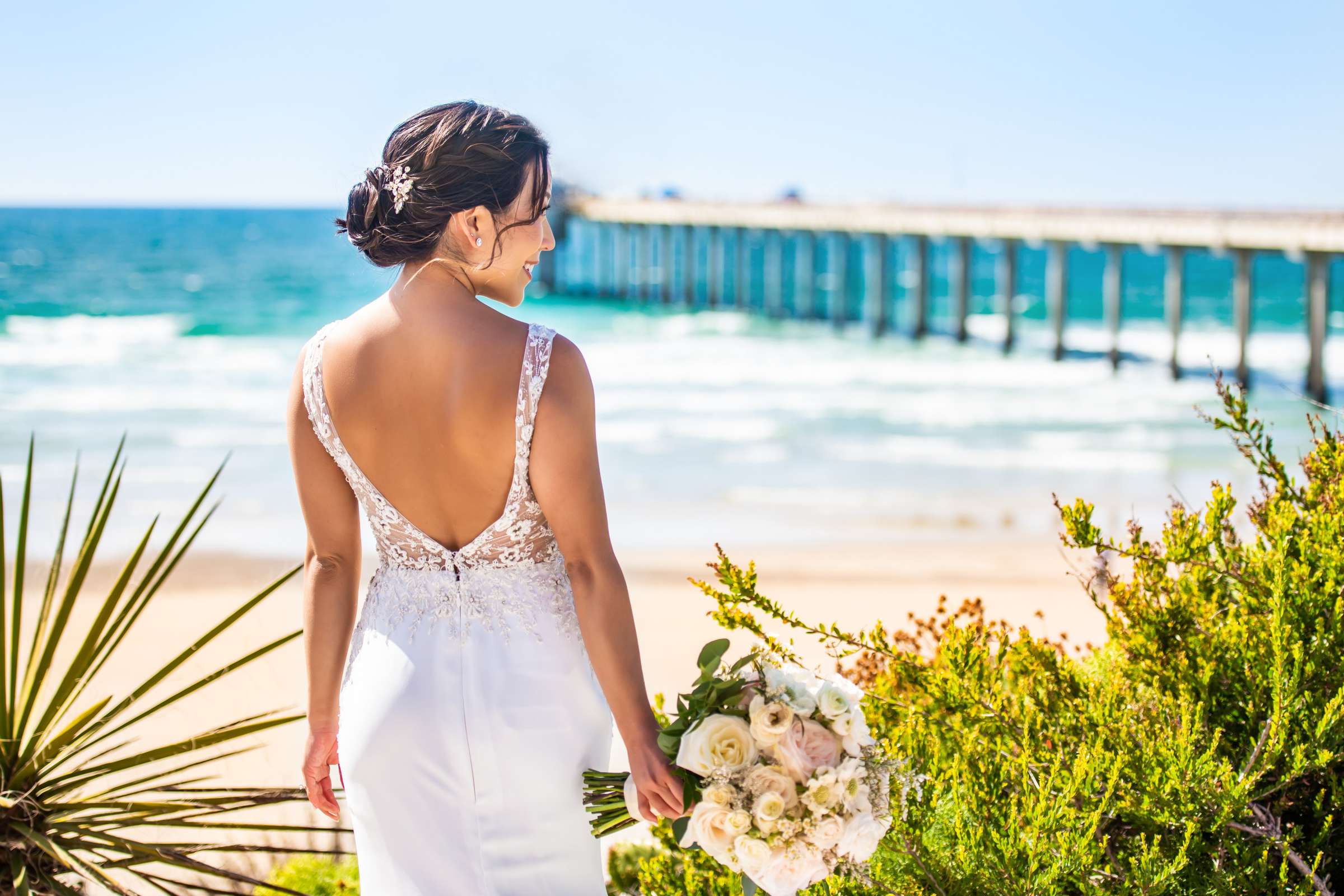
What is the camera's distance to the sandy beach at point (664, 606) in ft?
19.1

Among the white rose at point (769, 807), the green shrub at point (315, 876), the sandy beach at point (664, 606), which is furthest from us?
the sandy beach at point (664, 606)

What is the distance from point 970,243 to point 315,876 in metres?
23.0

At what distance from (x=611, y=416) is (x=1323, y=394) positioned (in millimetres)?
9637

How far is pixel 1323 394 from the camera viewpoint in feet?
54.2

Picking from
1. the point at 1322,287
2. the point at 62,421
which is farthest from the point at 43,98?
the point at 1322,287

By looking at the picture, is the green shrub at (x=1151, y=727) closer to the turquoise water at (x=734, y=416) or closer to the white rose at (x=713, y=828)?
the turquoise water at (x=734, y=416)

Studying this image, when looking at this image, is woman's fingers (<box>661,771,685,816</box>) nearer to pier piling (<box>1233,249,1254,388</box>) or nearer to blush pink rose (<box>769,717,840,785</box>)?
blush pink rose (<box>769,717,840,785</box>)

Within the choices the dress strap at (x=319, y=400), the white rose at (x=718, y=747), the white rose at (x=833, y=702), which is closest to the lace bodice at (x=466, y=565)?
the dress strap at (x=319, y=400)

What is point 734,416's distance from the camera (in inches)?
676

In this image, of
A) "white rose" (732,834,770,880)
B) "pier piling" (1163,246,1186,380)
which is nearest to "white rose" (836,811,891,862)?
"white rose" (732,834,770,880)

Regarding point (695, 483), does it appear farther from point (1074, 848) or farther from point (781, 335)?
point (781, 335)

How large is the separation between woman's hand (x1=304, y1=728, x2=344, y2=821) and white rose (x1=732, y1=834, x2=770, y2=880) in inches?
30.5

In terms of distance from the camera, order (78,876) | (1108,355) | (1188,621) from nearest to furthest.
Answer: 1. (1188,621)
2. (78,876)
3. (1108,355)

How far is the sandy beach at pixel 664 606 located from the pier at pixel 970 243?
9.18 metres
